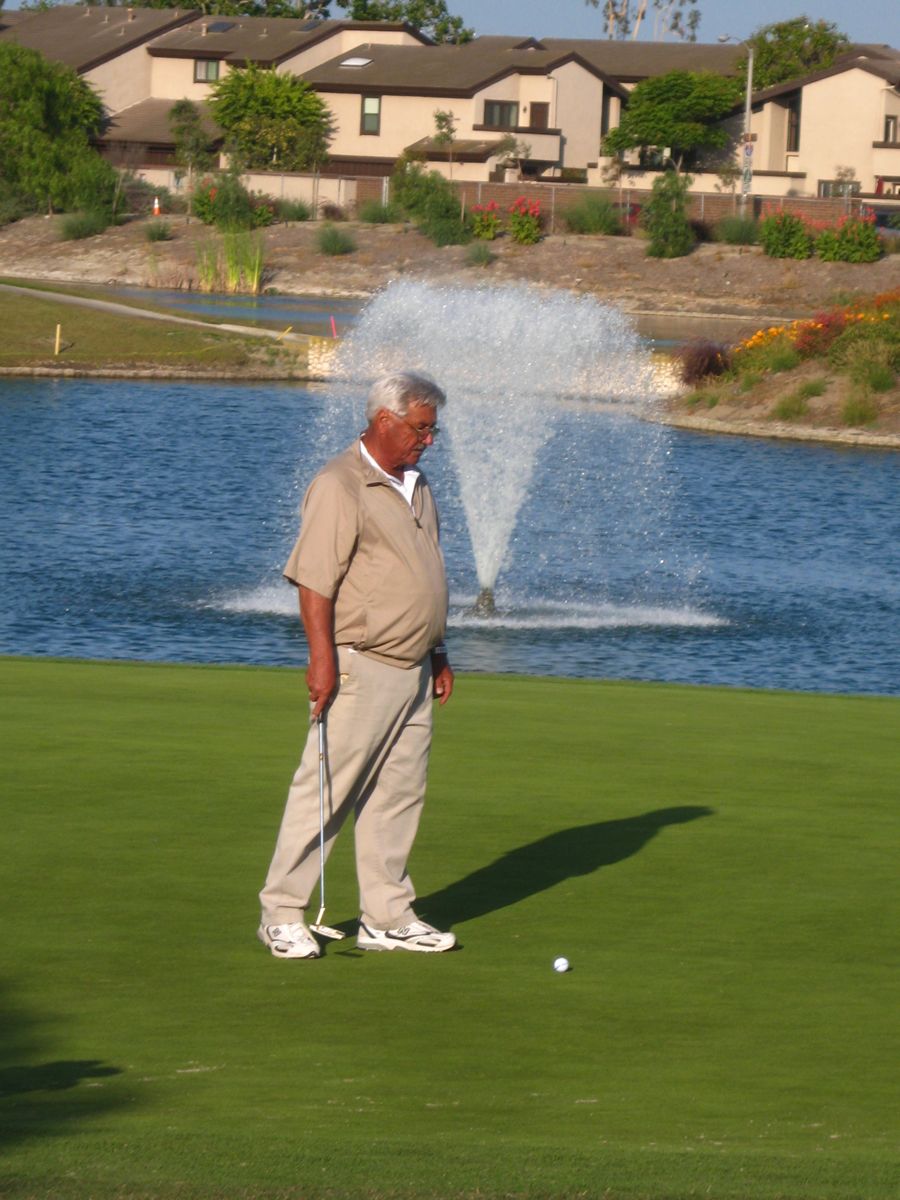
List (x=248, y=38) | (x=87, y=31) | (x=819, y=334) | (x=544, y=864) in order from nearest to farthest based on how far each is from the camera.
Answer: (x=544, y=864) < (x=819, y=334) < (x=248, y=38) < (x=87, y=31)

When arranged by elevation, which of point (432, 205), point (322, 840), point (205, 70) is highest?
point (205, 70)

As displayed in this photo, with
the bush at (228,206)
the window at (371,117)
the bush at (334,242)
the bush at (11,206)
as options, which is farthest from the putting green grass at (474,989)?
the window at (371,117)

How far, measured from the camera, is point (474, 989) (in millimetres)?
6699

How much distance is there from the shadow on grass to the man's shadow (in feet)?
6.16

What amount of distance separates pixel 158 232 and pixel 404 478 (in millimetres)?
81554

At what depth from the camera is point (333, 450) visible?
116 feet

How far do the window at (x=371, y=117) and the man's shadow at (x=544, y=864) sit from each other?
98610 millimetres

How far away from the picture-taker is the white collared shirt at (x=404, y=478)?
687cm

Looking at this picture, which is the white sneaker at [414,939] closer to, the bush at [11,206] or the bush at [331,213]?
the bush at [331,213]

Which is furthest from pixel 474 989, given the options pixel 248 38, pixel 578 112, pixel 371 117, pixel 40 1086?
pixel 248 38

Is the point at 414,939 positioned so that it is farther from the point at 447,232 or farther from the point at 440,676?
the point at 447,232

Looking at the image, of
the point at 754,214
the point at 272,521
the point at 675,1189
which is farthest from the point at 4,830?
the point at 754,214

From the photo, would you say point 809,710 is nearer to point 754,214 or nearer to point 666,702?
point 666,702

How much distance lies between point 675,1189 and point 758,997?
167 centimetres
